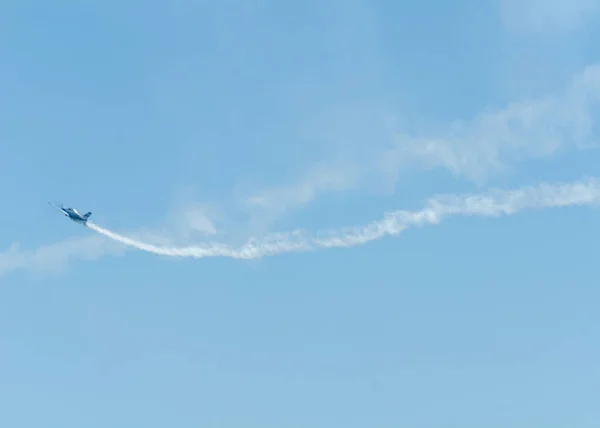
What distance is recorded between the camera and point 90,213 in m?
108
